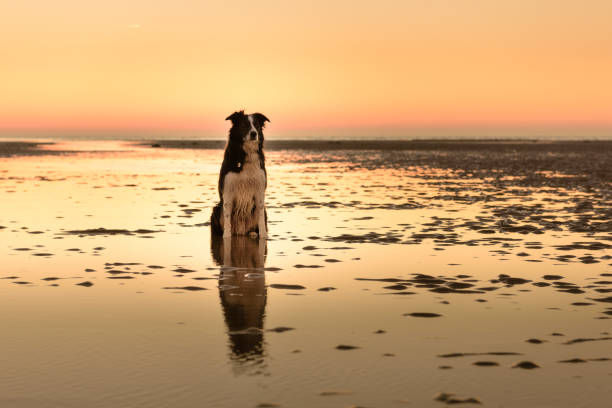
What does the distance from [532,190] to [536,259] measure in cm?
1398

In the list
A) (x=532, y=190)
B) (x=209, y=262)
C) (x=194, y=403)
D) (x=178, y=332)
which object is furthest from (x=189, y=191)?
(x=194, y=403)

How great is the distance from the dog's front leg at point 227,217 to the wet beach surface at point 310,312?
322mm

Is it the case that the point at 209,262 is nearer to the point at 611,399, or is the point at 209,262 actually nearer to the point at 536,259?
the point at 536,259

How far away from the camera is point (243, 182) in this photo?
42.8ft

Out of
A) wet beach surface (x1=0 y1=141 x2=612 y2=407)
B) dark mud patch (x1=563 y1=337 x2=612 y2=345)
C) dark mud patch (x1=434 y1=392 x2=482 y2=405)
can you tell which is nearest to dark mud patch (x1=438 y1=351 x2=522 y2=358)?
wet beach surface (x1=0 y1=141 x2=612 y2=407)

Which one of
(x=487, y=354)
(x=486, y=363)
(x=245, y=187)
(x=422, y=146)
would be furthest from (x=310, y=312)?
(x=422, y=146)

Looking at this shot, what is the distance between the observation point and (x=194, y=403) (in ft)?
15.6

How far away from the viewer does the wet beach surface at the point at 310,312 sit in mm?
5074

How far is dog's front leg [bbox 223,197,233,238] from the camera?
1300 cm

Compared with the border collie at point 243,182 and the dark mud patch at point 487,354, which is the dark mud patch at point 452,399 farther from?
the border collie at point 243,182

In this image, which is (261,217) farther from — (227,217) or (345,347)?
(345,347)

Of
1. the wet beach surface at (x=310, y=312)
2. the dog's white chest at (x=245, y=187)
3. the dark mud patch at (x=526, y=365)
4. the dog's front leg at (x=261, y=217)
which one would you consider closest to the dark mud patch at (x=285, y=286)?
the wet beach surface at (x=310, y=312)

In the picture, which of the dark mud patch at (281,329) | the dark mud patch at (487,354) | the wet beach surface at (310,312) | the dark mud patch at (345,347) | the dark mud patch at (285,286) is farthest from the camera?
the dark mud patch at (285,286)

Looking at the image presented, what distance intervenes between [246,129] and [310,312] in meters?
6.12
